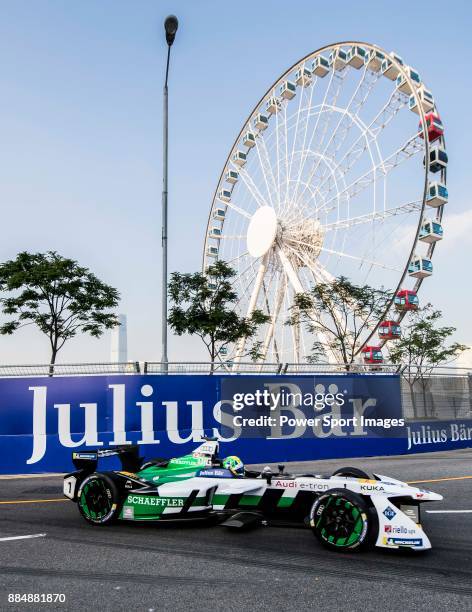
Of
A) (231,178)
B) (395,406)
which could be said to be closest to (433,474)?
(395,406)

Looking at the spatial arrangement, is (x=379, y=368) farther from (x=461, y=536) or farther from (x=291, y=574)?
(x=291, y=574)

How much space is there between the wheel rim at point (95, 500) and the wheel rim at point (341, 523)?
2.41 metres

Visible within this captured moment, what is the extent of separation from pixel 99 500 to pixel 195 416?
17.5 ft

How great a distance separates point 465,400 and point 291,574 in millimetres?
11618

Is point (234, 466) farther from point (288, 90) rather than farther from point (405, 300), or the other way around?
point (288, 90)

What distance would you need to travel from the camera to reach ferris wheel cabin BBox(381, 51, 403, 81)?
3252 centimetres

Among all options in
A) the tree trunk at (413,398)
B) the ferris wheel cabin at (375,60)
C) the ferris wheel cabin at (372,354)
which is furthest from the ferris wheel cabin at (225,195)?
the tree trunk at (413,398)

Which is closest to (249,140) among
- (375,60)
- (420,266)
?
(375,60)

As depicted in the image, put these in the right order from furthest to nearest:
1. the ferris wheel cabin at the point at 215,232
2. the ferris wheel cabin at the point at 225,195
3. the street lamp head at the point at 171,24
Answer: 1. the ferris wheel cabin at the point at 215,232
2. the ferris wheel cabin at the point at 225,195
3. the street lamp head at the point at 171,24

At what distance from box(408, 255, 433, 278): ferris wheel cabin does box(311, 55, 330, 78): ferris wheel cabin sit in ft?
46.7

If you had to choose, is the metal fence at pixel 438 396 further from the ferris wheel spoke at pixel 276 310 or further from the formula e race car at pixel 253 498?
the ferris wheel spoke at pixel 276 310

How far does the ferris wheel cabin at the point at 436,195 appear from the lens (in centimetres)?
2991

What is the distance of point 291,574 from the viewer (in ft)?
15.4

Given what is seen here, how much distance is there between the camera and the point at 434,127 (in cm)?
3047
